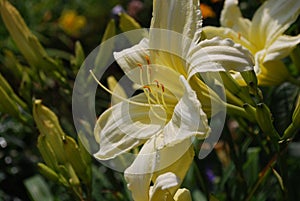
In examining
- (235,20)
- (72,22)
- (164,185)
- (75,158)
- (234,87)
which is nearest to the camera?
(164,185)

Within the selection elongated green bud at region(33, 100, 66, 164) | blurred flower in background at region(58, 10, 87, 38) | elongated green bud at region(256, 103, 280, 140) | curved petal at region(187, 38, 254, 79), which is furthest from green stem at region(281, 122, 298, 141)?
blurred flower in background at region(58, 10, 87, 38)

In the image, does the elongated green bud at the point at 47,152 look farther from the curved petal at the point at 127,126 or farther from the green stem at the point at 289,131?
the green stem at the point at 289,131

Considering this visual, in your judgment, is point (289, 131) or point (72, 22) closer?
point (289, 131)

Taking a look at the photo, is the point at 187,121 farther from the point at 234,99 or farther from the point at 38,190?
the point at 38,190

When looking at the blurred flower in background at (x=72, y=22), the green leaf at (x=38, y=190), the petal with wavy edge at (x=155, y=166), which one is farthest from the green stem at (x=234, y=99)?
the blurred flower in background at (x=72, y=22)

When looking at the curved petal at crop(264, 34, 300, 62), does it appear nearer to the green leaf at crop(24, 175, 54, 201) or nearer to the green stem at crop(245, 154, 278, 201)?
the green stem at crop(245, 154, 278, 201)

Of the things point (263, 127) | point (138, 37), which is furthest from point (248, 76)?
point (138, 37)

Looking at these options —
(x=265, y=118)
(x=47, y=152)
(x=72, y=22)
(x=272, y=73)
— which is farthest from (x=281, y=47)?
(x=72, y=22)

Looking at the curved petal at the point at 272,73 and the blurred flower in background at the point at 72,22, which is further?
the blurred flower in background at the point at 72,22
